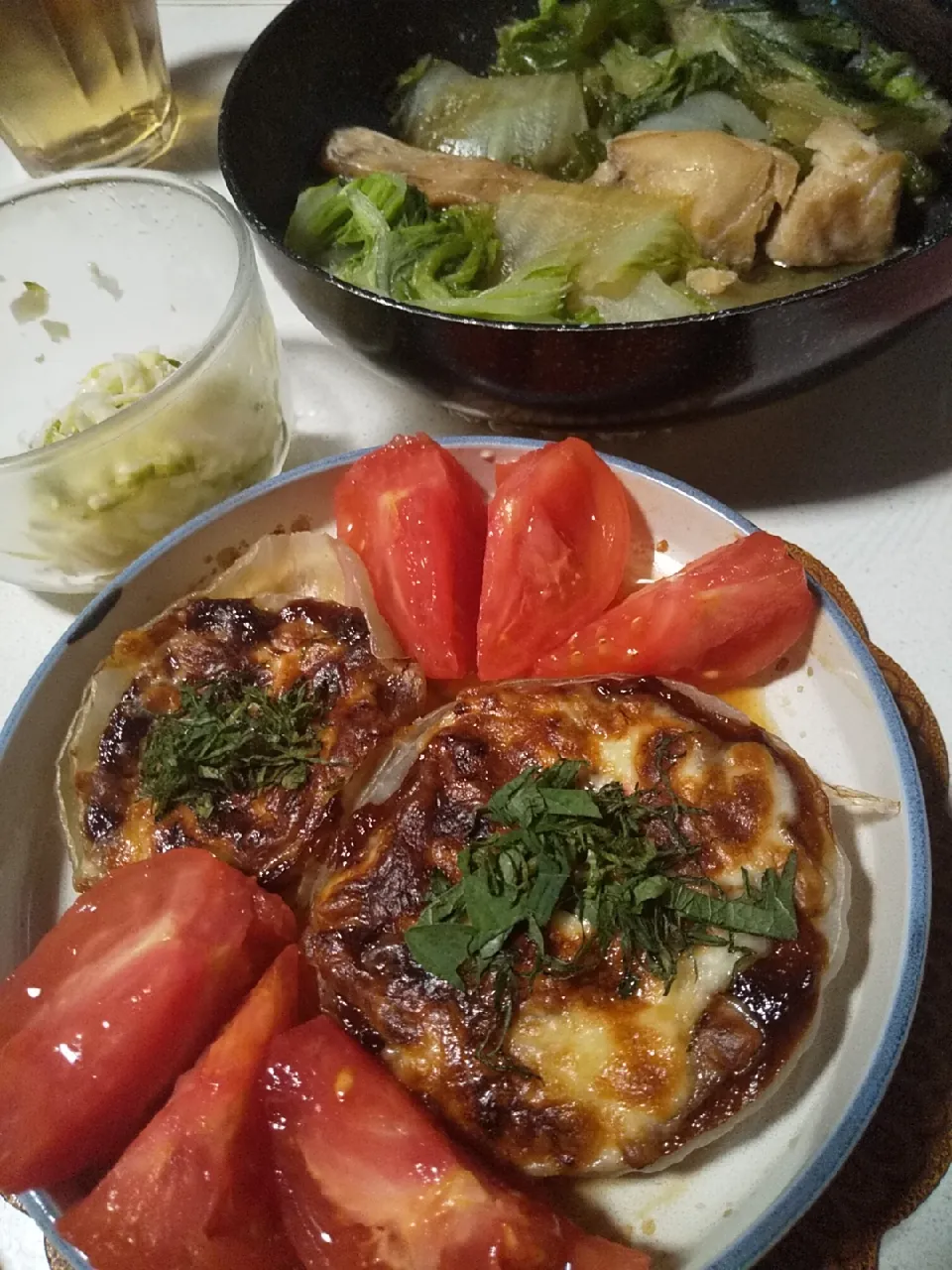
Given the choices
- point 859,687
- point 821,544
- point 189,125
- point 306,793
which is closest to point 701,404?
point 821,544

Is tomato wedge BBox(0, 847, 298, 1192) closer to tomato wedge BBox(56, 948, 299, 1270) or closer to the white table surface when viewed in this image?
tomato wedge BBox(56, 948, 299, 1270)

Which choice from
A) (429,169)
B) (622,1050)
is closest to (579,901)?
(622,1050)

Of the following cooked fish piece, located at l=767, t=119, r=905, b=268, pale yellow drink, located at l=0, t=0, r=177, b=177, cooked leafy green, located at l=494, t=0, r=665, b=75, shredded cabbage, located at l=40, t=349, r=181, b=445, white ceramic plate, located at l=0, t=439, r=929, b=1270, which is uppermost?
pale yellow drink, located at l=0, t=0, r=177, b=177

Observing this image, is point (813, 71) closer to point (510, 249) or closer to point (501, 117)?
point (501, 117)

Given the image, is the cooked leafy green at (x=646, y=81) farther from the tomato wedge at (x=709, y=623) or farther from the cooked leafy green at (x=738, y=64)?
the tomato wedge at (x=709, y=623)

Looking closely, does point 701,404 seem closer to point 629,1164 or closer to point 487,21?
point 629,1164

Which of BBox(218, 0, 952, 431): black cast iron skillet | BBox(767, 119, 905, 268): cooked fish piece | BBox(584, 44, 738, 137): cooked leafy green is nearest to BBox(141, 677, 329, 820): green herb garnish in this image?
BBox(218, 0, 952, 431): black cast iron skillet

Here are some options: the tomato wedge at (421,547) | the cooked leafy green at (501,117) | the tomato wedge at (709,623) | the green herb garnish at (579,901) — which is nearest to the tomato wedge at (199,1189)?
Result: the green herb garnish at (579,901)
